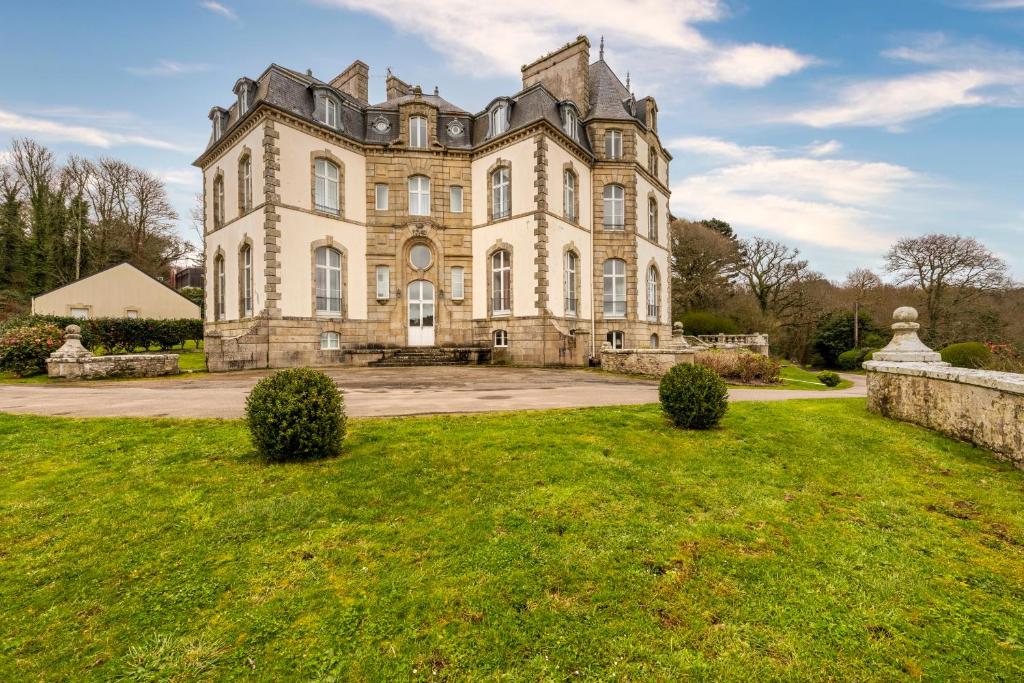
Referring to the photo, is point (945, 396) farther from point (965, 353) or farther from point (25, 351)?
point (25, 351)

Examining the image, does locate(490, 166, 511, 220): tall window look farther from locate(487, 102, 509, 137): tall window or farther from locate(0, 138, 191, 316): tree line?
locate(0, 138, 191, 316): tree line

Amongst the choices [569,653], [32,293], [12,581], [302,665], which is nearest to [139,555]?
[12,581]

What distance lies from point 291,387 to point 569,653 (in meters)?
3.90

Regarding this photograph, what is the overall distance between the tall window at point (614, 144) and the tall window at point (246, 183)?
15.4 m

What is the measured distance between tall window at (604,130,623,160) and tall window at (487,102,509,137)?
16.7 ft

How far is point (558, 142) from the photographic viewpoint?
766 inches

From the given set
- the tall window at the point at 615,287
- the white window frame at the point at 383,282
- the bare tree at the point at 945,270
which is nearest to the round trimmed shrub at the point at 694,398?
the tall window at the point at 615,287

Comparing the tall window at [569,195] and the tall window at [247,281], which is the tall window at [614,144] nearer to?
the tall window at [569,195]

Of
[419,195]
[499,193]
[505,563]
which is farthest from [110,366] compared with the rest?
[505,563]

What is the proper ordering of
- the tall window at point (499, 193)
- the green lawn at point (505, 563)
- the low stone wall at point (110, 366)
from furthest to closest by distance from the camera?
the tall window at point (499, 193) → the low stone wall at point (110, 366) → the green lawn at point (505, 563)

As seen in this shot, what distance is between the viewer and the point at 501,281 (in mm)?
20062

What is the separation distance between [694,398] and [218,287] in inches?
849

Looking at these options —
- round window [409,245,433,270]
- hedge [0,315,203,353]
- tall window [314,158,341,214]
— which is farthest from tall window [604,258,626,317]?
hedge [0,315,203,353]

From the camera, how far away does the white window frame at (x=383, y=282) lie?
2003 cm
